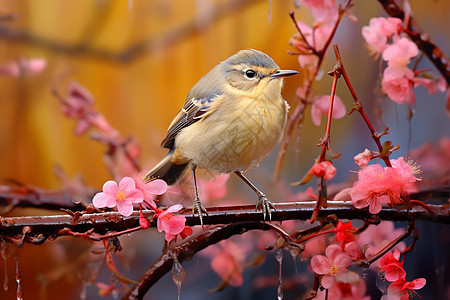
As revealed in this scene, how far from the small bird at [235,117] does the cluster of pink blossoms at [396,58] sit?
152 millimetres

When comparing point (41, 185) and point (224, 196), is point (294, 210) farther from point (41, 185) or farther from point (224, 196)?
point (41, 185)

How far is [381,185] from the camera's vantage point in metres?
0.44

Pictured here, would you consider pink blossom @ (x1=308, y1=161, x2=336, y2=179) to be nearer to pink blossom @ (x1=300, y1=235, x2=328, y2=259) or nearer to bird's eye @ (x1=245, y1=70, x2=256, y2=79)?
bird's eye @ (x1=245, y1=70, x2=256, y2=79)

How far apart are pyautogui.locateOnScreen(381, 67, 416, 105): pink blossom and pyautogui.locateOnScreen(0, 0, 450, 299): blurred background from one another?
176 millimetres

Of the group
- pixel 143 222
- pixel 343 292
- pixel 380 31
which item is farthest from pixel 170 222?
pixel 380 31

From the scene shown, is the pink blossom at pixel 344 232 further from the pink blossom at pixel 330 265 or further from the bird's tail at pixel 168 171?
the bird's tail at pixel 168 171

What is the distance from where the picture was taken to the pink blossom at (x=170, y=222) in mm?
425

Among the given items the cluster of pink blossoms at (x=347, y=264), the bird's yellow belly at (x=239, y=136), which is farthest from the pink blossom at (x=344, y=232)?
the bird's yellow belly at (x=239, y=136)

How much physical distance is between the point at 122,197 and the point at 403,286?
317mm

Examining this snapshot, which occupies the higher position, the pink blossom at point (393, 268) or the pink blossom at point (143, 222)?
the pink blossom at point (143, 222)

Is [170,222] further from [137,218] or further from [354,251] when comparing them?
[354,251]

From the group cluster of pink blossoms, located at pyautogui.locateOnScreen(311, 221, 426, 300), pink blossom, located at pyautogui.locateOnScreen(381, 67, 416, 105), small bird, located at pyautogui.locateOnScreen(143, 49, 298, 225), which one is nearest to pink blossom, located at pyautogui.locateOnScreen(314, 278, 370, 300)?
cluster of pink blossoms, located at pyautogui.locateOnScreen(311, 221, 426, 300)

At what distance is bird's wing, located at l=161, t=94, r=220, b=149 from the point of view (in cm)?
48

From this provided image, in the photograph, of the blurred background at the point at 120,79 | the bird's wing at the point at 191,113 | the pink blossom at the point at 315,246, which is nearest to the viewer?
the bird's wing at the point at 191,113
